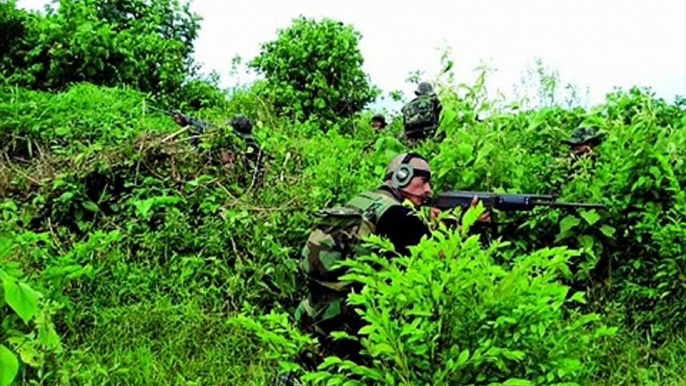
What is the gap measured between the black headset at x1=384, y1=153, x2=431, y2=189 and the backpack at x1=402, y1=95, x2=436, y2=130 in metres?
4.78

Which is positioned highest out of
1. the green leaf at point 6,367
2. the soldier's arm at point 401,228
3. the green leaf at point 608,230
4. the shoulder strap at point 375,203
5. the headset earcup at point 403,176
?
the headset earcup at point 403,176

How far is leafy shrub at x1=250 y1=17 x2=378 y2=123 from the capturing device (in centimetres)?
1324

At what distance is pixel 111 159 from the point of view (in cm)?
647

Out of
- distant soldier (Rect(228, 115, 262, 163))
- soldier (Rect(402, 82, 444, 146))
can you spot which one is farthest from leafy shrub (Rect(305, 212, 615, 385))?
soldier (Rect(402, 82, 444, 146))

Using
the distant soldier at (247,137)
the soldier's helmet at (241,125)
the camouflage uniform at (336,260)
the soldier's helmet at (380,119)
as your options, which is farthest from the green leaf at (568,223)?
the soldier's helmet at (380,119)

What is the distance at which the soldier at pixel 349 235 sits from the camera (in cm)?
401

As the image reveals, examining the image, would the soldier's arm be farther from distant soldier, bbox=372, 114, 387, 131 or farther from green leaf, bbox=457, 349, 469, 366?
distant soldier, bbox=372, 114, 387, 131

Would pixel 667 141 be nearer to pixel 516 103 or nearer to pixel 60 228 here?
pixel 516 103

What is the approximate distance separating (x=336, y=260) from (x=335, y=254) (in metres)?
0.05

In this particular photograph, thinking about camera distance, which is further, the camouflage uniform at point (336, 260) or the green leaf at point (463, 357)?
the camouflage uniform at point (336, 260)

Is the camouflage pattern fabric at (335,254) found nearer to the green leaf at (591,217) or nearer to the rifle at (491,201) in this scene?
the rifle at (491,201)

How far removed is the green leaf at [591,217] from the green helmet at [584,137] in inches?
28.4

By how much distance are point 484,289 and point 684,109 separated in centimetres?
416

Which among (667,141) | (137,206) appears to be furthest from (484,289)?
(137,206)
